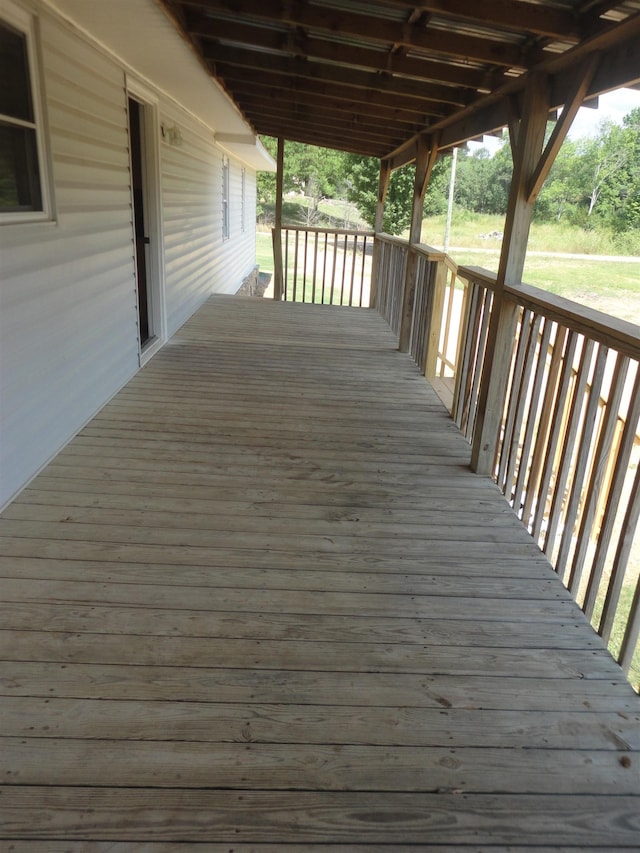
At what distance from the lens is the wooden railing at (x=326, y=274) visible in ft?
28.7

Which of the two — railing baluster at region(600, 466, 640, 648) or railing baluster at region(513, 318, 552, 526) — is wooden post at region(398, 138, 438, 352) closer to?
railing baluster at region(513, 318, 552, 526)

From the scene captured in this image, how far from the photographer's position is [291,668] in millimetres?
1877

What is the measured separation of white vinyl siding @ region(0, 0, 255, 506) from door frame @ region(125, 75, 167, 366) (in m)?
0.72

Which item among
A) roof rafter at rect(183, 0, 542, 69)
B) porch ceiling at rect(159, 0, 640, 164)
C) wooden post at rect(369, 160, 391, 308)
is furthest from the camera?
wooden post at rect(369, 160, 391, 308)

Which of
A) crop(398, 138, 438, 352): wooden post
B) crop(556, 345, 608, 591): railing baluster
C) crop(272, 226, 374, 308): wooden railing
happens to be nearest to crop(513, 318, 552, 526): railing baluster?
crop(556, 345, 608, 591): railing baluster

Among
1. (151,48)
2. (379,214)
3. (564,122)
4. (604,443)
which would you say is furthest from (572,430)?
(379,214)

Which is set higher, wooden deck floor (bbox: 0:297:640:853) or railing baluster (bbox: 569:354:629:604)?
railing baluster (bbox: 569:354:629:604)

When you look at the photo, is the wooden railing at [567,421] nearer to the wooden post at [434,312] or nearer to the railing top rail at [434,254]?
the wooden post at [434,312]

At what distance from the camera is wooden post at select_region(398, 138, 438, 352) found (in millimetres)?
5562

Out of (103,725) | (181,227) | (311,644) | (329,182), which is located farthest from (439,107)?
(329,182)

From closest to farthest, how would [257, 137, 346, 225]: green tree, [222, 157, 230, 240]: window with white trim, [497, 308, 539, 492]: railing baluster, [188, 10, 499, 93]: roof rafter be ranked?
[497, 308, 539, 492]: railing baluster, [188, 10, 499, 93]: roof rafter, [222, 157, 230, 240]: window with white trim, [257, 137, 346, 225]: green tree

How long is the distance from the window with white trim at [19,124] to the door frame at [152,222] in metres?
1.99

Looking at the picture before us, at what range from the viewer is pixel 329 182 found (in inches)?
1168

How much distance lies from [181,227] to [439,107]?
10.2 ft
